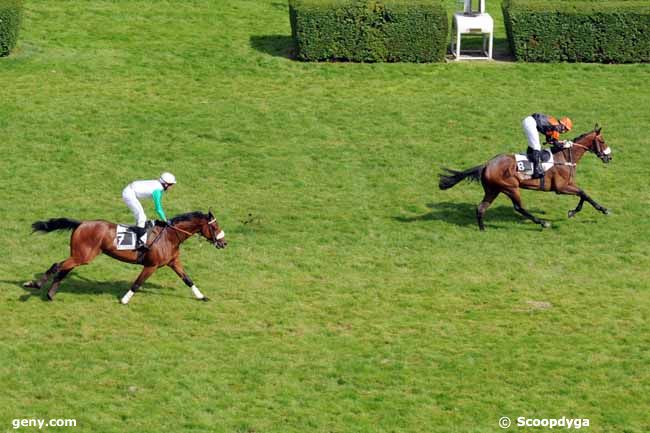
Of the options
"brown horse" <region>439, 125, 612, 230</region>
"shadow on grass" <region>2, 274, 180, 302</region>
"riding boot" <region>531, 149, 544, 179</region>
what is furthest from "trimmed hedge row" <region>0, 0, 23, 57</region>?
"riding boot" <region>531, 149, 544, 179</region>

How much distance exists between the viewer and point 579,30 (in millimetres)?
32781

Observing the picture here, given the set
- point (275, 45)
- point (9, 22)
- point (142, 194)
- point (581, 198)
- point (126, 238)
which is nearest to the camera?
point (126, 238)

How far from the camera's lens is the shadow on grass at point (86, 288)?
20578 mm

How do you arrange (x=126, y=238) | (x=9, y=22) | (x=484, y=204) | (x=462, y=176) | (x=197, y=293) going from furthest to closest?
(x=9, y=22) < (x=484, y=204) < (x=462, y=176) < (x=197, y=293) < (x=126, y=238)

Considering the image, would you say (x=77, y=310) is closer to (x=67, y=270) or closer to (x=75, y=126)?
(x=67, y=270)

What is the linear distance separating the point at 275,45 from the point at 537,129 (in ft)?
39.9

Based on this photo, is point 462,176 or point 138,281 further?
point 462,176

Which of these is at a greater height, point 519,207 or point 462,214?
point 519,207

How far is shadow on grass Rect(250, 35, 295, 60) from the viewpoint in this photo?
110ft

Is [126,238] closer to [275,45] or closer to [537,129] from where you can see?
[537,129]

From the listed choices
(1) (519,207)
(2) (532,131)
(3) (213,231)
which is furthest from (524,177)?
(3) (213,231)

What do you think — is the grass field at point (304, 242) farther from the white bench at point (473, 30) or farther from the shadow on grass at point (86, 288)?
the white bench at point (473, 30)

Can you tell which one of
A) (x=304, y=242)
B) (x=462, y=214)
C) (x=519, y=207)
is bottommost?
(x=462, y=214)

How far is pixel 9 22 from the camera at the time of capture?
104 ft
